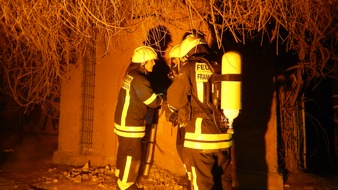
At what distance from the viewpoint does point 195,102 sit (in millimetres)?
3756

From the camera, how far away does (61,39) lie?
17.9 ft

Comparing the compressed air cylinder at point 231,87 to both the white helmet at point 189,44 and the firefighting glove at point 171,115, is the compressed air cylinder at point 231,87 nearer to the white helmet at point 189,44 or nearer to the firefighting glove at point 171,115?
the white helmet at point 189,44

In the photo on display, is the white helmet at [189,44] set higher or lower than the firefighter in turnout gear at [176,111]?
higher

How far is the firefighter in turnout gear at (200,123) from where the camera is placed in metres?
3.62

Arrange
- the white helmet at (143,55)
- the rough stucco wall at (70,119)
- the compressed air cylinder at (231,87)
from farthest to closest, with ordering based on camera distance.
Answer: the rough stucco wall at (70,119)
the white helmet at (143,55)
the compressed air cylinder at (231,87)

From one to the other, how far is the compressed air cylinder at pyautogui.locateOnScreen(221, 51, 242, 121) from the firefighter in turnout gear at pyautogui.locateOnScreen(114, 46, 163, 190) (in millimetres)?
1400

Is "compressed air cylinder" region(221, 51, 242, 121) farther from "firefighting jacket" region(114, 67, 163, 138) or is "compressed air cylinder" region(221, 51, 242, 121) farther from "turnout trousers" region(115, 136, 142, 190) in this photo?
"turnout trousers" region(115, 136, 142, 190)

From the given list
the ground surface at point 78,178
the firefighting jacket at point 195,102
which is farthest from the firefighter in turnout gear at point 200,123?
the ground surface at point 78,178

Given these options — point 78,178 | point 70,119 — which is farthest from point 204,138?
point 70,119

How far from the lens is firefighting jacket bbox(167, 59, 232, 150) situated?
366 centimetres

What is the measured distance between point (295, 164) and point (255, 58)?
2254 mm

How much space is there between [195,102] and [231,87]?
1.77 feet

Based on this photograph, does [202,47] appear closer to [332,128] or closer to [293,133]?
[293,133]

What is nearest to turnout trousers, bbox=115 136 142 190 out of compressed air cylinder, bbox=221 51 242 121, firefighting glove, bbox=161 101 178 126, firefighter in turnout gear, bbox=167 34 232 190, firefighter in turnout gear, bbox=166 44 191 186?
firefighter in turnout gear, bbox=166 44 191 186
